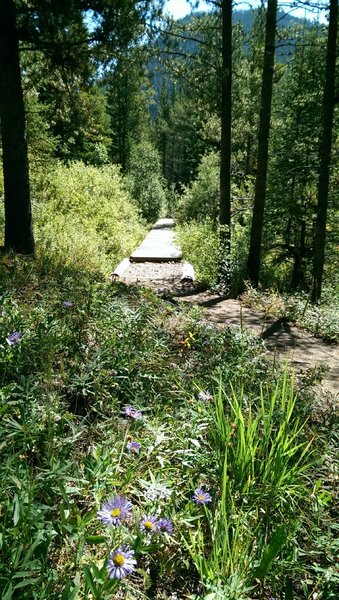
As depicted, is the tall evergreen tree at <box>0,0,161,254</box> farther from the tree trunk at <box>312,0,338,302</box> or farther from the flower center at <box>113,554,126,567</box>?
the flower center at <box>113,554,126,567</box>

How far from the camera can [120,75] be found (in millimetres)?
7730

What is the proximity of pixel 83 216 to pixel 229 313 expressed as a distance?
942 cm

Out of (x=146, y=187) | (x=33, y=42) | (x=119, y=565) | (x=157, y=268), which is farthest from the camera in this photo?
(x=146, y=187)

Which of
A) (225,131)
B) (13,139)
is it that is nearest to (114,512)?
(13,139)

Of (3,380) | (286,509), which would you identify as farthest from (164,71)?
(286,509)

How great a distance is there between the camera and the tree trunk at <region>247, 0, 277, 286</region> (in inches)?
313

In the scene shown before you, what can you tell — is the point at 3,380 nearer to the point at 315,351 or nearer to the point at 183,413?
the point at 183,413

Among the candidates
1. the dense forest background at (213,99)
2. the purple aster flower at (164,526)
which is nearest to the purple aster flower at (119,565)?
the purple aster flower at (164,526)

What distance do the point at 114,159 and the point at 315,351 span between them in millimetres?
44201

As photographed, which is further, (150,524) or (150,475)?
(150,475)

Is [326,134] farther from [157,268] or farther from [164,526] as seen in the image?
[164,526]

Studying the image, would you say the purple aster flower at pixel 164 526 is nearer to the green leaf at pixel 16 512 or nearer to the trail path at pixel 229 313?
the green leaf at pixel 16 512

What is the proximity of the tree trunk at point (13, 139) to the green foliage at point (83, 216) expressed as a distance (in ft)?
2.85

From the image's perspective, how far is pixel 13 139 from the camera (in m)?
6.69
